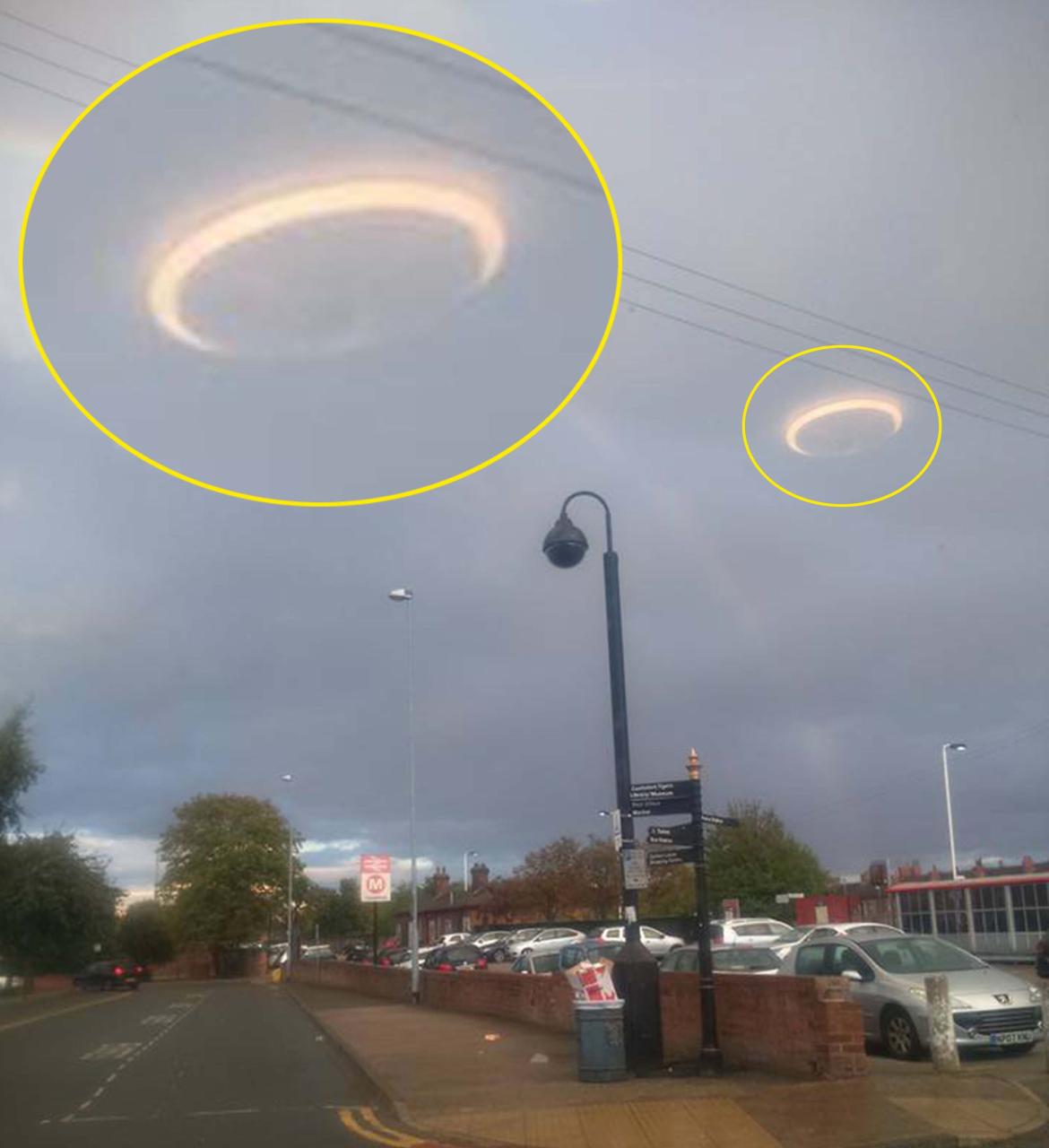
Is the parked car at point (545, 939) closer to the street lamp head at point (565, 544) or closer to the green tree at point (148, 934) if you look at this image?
the street lamp head at point (565, 544)

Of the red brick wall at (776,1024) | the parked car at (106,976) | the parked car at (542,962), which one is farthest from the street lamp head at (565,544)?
the parked car at (106,976)

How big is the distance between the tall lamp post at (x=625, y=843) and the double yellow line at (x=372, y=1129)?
9.54 ft

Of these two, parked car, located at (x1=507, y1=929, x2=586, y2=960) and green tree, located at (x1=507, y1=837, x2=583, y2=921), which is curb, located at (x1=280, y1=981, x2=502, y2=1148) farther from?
green tree, located at (x1=507, y1=837, x2=583, y2=921)

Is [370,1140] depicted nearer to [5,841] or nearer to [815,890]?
[5,841]

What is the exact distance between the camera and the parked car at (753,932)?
33406 mm

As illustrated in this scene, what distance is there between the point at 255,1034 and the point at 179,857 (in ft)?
228

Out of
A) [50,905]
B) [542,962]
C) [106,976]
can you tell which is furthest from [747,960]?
[106,976]

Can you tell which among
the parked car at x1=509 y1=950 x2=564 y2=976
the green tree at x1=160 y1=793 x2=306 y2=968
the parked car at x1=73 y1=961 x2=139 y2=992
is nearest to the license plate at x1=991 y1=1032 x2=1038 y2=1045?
the parked car at x1=509 y1=950 x2=564 y2=976

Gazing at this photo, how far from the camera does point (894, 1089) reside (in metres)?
11.6

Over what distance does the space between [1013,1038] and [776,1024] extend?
10.1ft

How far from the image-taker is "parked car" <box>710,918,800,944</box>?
110ft

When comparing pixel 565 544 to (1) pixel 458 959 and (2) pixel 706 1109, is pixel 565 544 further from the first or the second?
(1) pixel 458 959

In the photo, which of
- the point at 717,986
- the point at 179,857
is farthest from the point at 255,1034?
the point at 179,857

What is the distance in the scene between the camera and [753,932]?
3503cm
